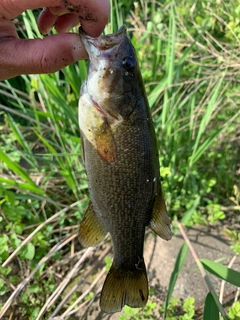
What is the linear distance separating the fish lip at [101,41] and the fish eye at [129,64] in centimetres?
5

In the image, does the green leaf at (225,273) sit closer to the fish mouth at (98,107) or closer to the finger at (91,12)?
the fish mouth at (98,107)

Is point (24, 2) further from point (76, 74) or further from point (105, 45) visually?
point (76, 74)

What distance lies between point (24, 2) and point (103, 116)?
1.28 feet

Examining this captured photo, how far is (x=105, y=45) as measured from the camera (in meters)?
1.02

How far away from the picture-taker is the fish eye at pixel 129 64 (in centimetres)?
105

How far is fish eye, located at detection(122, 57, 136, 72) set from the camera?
1047mm

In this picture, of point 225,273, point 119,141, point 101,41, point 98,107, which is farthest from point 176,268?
point 101,41

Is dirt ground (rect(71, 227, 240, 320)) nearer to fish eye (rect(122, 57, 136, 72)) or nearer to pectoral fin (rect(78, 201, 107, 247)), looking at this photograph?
pectoral fin (rect(78, 201, 107, 247))

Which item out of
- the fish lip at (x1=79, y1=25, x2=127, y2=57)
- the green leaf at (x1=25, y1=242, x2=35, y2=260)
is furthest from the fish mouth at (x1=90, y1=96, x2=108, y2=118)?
the green leaf at (x1=25, y1=242, x2=35, y2=260)

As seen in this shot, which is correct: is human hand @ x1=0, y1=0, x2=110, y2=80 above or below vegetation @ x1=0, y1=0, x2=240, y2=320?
above

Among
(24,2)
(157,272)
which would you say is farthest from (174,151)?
(24,2)

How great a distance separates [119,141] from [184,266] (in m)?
1.03

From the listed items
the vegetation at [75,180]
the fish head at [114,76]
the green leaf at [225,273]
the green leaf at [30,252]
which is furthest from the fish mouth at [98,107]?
the green leaf at [30,252]

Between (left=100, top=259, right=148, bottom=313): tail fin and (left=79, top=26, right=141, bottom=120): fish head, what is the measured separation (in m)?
0.58
